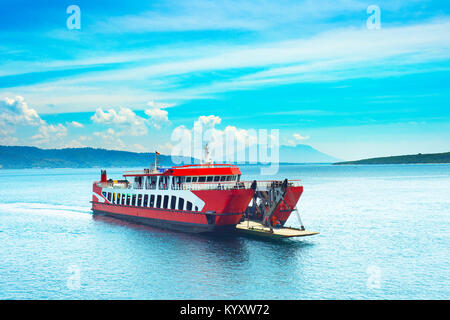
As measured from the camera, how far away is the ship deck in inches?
1591

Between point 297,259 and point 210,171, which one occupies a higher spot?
point 210,171

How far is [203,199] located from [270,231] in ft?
26.4

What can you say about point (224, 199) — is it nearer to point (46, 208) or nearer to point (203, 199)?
point (203, 199)

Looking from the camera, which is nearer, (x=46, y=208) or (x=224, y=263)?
(x=224, y=263)

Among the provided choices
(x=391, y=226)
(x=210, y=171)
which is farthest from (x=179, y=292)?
(x=391, y=226)

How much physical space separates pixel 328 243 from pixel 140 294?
22210 millimetres

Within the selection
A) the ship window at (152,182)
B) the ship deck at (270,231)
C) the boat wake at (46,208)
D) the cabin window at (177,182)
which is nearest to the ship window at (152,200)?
the ship window at (152,182)

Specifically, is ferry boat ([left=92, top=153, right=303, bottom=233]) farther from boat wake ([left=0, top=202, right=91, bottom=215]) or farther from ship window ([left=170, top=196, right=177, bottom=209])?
boat wake ([left=0, top=202, right=91, bottom=215])

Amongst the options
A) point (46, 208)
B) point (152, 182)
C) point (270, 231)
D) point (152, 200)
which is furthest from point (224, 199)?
point (46, 208)

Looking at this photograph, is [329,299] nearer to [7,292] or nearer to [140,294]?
[140,294]

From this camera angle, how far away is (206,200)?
43.3 metres

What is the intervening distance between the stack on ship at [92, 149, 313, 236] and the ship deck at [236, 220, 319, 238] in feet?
0.39
